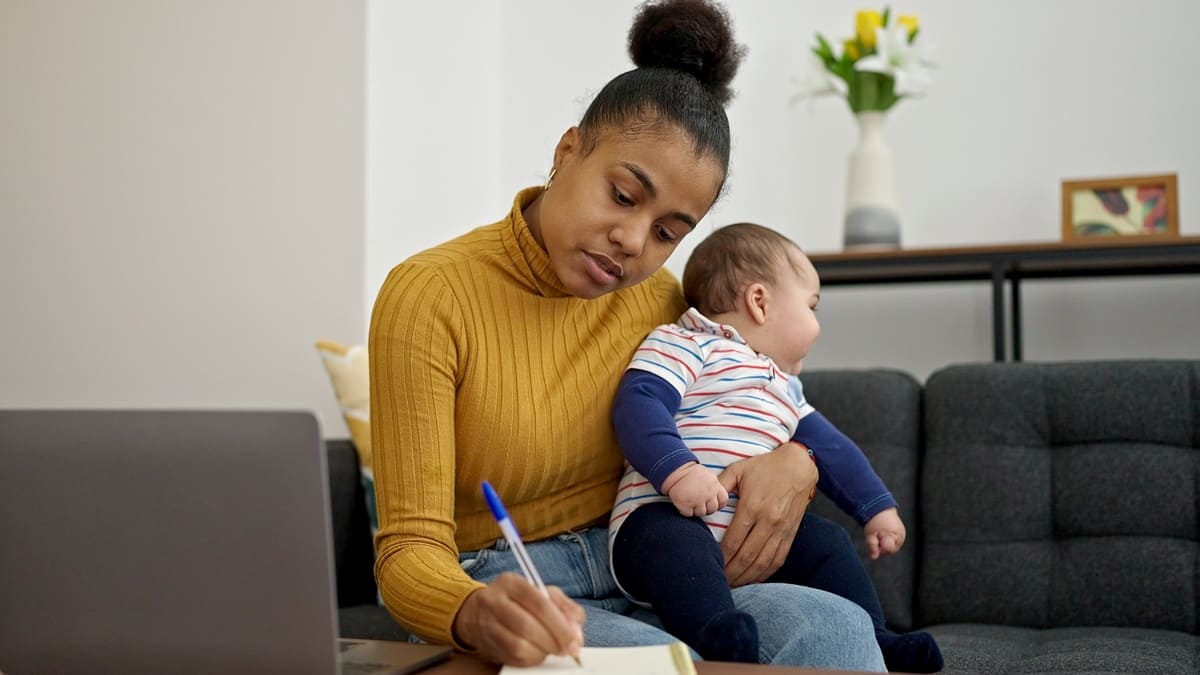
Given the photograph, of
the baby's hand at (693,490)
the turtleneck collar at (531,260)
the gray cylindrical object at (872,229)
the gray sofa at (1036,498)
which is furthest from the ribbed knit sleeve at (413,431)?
the gray cylindrical object at (872,229)

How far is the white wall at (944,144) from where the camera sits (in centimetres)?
260

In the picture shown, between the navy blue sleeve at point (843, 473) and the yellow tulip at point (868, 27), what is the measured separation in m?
1.29

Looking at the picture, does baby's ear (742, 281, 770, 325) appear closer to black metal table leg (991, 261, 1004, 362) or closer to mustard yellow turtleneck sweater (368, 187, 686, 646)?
mustard yellow turtleneck sweater (368, 187, 686, 646)

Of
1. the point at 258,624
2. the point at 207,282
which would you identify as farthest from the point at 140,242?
the point at 258,624

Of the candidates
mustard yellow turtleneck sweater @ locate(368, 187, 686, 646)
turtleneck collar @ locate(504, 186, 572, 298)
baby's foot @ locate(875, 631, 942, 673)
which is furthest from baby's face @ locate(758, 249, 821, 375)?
baby's foot @ locate(875, 631, 942, 673)

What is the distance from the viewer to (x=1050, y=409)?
1999 millimetres

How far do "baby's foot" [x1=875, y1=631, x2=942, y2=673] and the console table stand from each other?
1.31 meters

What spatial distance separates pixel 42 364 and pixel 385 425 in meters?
1.98

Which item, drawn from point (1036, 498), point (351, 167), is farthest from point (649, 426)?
point (351, 167)

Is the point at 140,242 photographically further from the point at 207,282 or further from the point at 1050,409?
the point at 1050,409

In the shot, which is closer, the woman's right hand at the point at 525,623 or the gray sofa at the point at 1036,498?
the woman's right hand at the point at 525,623

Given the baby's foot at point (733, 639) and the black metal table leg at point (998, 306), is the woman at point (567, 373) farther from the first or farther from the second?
the black metal table leg at point (998, 306)

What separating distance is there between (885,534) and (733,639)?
1.58 feet

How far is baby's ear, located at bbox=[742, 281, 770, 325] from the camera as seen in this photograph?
150cm
